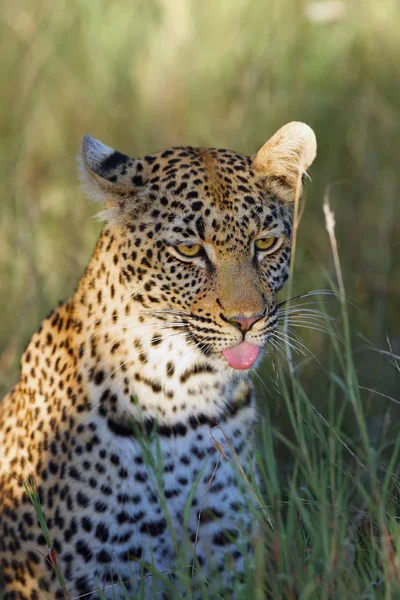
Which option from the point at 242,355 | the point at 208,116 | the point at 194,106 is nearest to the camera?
the point at 242,355

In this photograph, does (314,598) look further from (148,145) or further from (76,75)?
(76,75)

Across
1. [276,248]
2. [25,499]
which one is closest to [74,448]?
[25,499]

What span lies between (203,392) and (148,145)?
381 cm

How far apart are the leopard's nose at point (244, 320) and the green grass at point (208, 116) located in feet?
4.38

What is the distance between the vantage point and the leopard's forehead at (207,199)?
4191mm

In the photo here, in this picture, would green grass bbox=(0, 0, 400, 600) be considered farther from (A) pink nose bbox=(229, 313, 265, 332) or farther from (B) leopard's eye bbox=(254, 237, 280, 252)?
(A) pink nose bbox=(229, 313, 265, 332)

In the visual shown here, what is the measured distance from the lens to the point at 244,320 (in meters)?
4.06

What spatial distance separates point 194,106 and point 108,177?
3.89 m

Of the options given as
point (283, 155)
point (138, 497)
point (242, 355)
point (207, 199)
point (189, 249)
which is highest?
point (283, 155)

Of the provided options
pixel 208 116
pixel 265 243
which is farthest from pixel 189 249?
pixel 208 116

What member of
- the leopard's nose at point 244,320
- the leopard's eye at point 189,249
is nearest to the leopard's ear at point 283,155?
the leopard's eye at point 189,249

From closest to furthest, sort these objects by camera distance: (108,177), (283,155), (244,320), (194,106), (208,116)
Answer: (244,320) < (108,177) < (283,155) < (208,116) < (194,106)

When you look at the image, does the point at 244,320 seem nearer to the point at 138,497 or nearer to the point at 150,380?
the point at 150,380

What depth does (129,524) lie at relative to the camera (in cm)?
409
